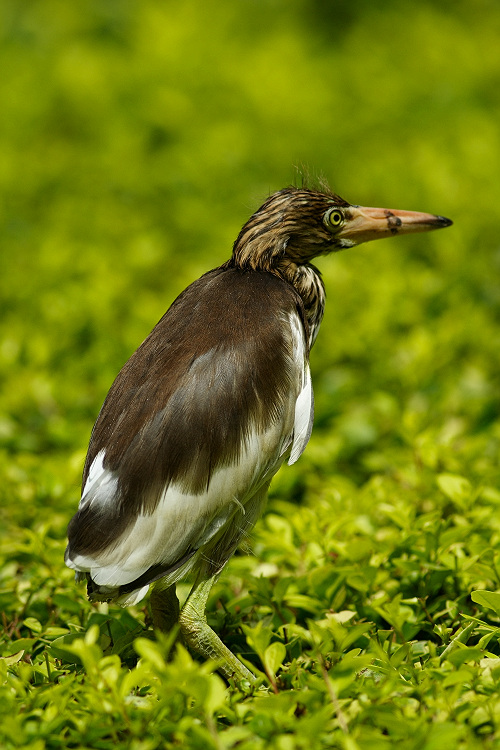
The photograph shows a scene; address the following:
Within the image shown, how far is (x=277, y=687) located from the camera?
108 inches

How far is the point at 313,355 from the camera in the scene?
18.5 ft

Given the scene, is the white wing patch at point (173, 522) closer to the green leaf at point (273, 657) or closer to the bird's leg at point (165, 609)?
the bird's leg at point (165, 609)

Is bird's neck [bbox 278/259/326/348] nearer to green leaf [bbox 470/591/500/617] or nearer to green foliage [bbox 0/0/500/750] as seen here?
green foliage [bbox 0/0/500/750]

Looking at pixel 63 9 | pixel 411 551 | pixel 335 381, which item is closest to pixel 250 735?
pixel 411 551

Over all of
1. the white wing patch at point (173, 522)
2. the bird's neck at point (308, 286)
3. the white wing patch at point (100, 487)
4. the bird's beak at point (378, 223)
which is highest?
the bird's beak at point (378, 223)

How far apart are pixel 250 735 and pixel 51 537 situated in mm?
1948

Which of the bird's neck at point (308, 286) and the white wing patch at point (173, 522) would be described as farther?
the bird's neck at point (308, 286)

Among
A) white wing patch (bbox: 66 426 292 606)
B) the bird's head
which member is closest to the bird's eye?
the bird's head

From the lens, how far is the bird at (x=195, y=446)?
9.23ft

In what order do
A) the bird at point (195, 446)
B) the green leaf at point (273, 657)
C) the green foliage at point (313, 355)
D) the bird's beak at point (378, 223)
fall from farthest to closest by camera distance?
the bird's beak at point (378, 223), the bird at point (195, 446), the green leaf at point (273, 657), the green foliage at point (313, 355)

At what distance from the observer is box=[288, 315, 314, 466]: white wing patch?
3.10m

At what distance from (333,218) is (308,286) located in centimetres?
28

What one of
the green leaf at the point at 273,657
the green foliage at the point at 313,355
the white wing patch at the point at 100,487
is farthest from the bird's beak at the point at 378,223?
the green leaf at the point at 273,657

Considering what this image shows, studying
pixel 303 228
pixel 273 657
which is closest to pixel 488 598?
pixel 273 657
